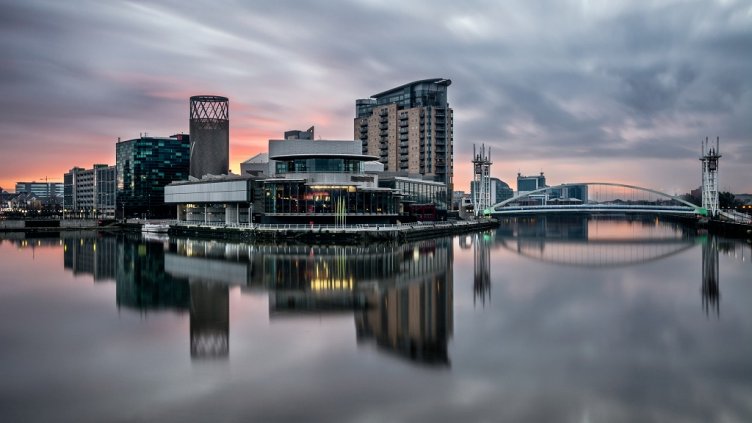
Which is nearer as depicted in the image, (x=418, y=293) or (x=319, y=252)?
(x=418, y=293)

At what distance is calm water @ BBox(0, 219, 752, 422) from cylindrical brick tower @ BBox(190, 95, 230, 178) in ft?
164

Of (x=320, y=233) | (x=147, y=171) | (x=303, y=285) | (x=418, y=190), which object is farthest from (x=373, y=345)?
(x=147, y=171)

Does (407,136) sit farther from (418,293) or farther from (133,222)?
(418,293)

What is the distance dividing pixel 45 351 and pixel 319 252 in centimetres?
2313

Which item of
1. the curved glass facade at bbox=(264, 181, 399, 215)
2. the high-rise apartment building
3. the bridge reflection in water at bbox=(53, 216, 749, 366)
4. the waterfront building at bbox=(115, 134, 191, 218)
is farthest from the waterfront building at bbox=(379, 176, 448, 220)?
A: the waterfront building at bbox=(115, 134, 191, 218)

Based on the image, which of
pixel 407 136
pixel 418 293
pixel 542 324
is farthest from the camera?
pixel 407 136

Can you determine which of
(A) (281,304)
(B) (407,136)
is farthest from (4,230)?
(A) (281,304)

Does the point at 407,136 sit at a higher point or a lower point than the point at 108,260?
higher

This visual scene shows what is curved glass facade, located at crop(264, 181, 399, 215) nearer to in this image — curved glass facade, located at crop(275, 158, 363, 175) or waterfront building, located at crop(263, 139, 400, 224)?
waterfront building, located at crop(263, 139, 400, 224)

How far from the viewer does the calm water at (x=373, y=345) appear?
10.4 meters

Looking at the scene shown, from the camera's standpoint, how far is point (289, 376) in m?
12.1

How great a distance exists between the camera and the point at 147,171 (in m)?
114

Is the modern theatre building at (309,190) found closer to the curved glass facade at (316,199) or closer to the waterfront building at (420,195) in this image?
the curved glass facade at (316,199)

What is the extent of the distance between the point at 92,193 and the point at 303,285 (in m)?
120
